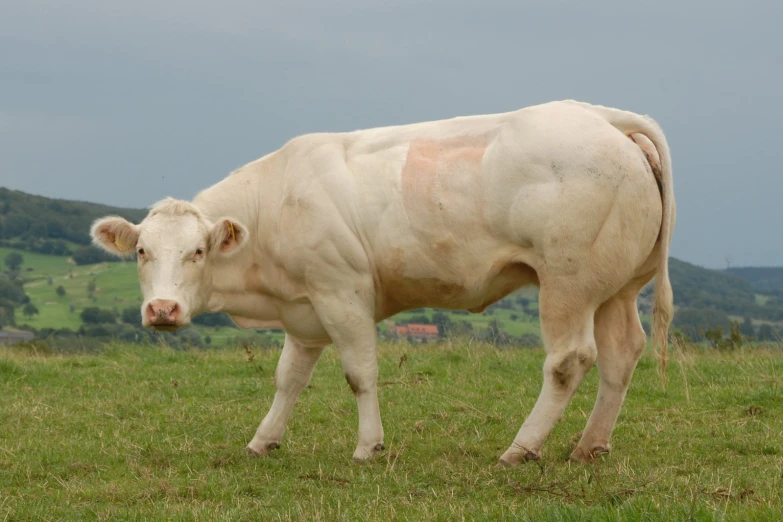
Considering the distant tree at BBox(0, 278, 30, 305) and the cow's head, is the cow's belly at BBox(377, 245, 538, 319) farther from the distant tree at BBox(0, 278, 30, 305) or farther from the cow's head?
the distant tree at BBox(0, 278, 30, 305)

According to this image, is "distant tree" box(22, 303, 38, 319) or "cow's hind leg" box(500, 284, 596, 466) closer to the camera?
"cow's hind leg" box(500, 284, 596, 466)

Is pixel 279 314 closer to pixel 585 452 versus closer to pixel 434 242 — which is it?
pixel 434 242

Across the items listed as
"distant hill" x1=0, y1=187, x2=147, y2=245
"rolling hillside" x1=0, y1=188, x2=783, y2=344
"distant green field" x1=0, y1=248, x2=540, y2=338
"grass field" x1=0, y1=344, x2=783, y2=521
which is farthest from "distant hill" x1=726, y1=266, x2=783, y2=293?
"grass field" x1=0, y1=344, x2=783, y2=521

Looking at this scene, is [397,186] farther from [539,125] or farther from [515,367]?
[515,367]

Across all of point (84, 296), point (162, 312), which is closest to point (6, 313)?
point (84, 296)

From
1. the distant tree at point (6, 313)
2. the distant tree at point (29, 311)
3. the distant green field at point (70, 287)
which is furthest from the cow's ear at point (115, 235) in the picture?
the distant tree at point (29, 311)

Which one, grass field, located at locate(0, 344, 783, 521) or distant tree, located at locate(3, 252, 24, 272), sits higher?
grass field, located at locate(0, 344, 783, 521)

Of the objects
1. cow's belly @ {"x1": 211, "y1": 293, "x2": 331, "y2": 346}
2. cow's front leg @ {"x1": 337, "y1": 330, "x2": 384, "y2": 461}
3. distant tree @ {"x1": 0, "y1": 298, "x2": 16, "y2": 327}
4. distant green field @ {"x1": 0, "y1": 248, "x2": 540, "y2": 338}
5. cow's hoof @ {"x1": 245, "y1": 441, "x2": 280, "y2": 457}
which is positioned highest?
cow's belly @ {"x1": 211, "y1": 293, "x2": 331, "y2": 346}

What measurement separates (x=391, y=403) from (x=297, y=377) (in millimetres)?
1830

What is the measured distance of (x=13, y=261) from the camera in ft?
300

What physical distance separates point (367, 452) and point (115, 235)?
265 cm

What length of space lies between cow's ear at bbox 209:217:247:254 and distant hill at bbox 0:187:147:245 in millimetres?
88594

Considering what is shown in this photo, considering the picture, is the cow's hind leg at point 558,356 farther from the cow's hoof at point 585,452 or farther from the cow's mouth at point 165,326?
the cow's mouth at point 165,326

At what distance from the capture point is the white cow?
7578mm
